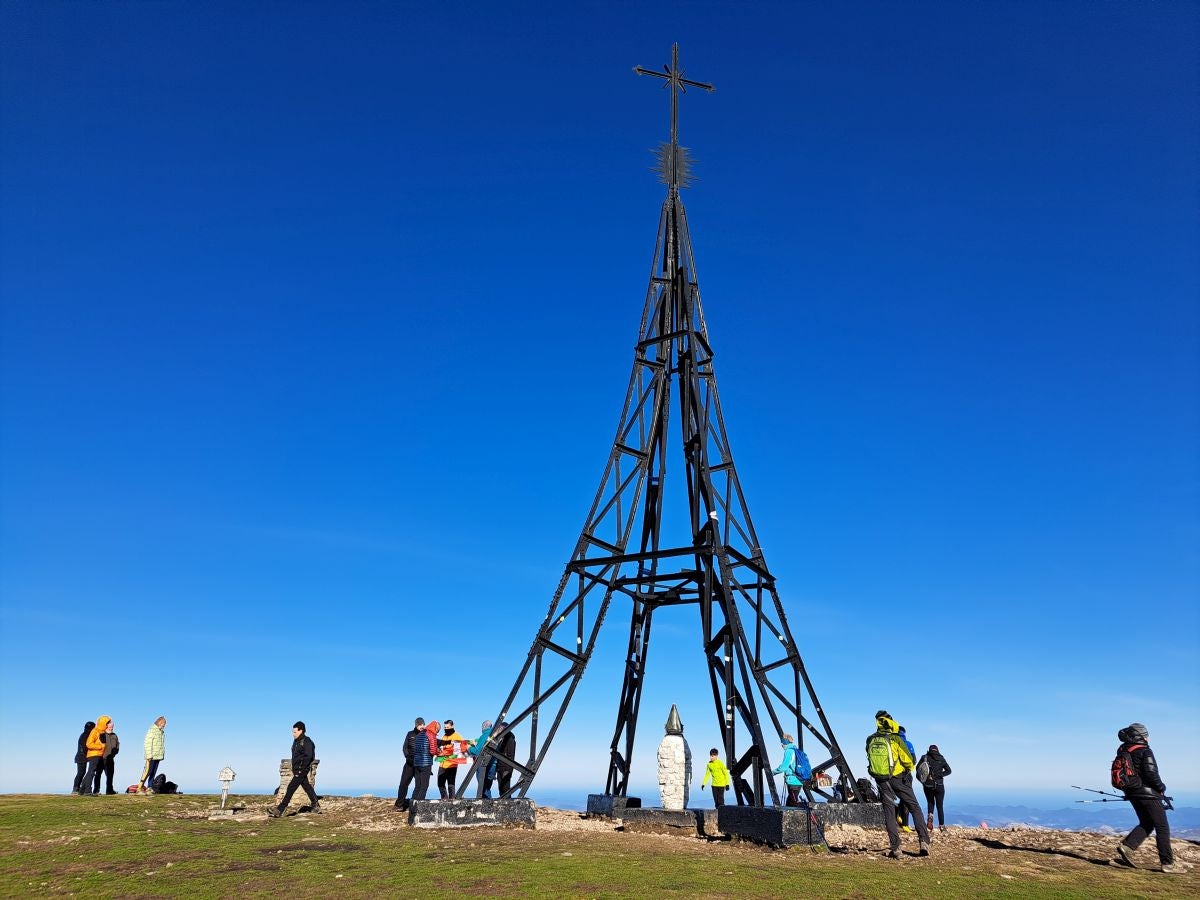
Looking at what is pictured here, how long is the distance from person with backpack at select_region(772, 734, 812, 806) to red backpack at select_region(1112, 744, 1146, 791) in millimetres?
5856

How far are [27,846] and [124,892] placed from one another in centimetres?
454

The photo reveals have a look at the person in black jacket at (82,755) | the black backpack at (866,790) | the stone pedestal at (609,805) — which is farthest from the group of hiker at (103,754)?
the black backpack at (866,790)

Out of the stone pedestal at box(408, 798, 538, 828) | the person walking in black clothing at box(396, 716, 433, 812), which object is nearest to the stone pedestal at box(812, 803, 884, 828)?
the stone pedestal at box(408, 798, 538, 828)

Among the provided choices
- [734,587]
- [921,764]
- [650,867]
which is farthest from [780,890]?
[921,764]

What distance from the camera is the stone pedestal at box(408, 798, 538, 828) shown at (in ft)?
51.6

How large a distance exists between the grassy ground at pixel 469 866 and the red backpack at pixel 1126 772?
1227mm

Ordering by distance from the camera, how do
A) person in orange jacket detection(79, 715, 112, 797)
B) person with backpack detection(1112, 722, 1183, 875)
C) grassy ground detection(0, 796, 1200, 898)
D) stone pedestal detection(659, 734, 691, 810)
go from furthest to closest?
1. person in orange jacket detection(79, 715, 112, 797)
2. stone pedestal detection(659, 734, 691, 810)
3. person with backpack detection(1112, 722, 1183, 875)
4. grassy ground detection(0, 796, 1200, 898)

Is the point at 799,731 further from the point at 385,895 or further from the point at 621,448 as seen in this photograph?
the point at 385,895

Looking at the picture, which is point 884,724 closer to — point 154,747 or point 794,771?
point 794,771

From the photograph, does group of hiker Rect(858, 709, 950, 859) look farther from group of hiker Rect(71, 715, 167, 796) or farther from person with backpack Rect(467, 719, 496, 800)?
group of hiker Rect(71, 715, 167, 796)

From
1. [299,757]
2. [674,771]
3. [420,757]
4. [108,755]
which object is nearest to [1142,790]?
[674,771]

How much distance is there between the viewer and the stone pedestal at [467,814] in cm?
1573

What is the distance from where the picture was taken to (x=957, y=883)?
1091cm

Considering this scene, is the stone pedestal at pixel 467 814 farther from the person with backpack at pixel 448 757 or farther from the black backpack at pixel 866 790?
the black backpack at pixel 866 790
